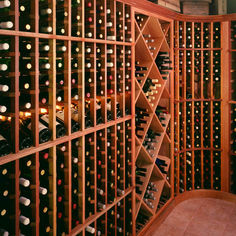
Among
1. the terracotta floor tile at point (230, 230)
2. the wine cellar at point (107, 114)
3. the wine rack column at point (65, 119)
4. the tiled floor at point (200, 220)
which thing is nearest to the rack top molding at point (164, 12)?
the wine cellar at point (107, 114)

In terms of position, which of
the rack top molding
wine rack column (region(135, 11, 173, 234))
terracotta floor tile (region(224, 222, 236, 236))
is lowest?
terracotta floor tile (region(224, 222, 236, 236))

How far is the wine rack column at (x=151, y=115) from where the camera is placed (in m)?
2.92

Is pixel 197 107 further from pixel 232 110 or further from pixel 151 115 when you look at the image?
pixel 151 115

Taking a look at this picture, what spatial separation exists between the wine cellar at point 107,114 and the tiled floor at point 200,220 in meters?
0.15

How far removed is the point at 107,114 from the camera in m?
2.37

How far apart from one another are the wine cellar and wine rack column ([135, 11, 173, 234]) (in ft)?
0.05

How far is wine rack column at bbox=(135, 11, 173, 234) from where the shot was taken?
2.92 metres

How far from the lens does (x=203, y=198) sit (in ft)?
13.2

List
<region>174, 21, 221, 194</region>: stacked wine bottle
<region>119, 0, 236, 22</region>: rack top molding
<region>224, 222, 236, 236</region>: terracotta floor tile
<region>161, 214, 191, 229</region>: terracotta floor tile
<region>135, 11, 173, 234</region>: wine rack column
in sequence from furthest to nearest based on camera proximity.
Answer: <region>174, 21, 221, 194</region>: stacked wine bottle < <region>161, 214, 191, 229</region>: terracotta floor tile < <region>224, 222, 236, 236</region>: terracotta floor tile < <region>135, 11, 173, 234</region>: wine rack column < <region>119, 0, 236, 22</region>: rack top molding

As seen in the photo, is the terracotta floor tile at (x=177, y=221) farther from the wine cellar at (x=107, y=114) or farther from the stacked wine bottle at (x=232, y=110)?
the stacked wine bottle at (x=232, y=110)

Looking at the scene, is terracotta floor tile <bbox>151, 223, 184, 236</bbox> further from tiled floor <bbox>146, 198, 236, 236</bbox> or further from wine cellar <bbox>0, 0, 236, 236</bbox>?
wine cellar <bbox>0, 0, 236, 236</bbox>

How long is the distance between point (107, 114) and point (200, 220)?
205 cm

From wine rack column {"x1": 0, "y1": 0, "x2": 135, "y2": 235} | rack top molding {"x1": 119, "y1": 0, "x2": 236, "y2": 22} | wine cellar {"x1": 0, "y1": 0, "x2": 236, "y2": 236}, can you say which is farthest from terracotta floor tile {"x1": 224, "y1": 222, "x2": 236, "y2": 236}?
rack top molding {"x1": 119, "y1": 0, "x2": 236, "y2": 22}

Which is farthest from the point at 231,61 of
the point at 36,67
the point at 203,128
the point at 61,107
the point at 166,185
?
the point at 36,67
